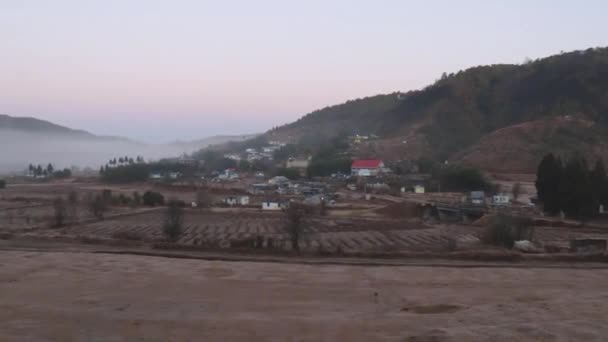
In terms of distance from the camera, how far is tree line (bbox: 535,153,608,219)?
33.8m

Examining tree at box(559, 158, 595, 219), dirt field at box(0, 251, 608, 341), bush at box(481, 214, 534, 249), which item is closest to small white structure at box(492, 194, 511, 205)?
tree at box(559, 158, 595, 219)

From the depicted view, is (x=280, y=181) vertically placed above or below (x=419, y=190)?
above

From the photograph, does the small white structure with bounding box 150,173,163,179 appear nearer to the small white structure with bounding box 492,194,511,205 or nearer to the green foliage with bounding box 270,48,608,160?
the green foliage with bounding box 270,48,608,160

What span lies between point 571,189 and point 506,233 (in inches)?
611

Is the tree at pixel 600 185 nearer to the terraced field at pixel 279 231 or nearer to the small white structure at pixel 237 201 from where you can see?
the terraced field at pixel 279 231

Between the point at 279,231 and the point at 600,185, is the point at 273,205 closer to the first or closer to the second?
the point at 279,231

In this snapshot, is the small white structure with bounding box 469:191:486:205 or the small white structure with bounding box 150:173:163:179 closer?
the small white structure with bounding box 469:191:486:205

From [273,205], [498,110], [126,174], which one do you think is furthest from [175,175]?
[498,110]

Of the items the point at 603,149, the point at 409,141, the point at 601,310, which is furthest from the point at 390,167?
the point at 601,310

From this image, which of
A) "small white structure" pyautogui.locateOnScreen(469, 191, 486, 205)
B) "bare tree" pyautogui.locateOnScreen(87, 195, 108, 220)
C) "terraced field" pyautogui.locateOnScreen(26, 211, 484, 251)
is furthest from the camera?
"small white structure" pyautogui.locateOnScreen(469, 191, 486, 205)

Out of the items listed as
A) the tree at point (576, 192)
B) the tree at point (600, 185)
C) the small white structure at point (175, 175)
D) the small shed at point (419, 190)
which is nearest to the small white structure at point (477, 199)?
the tree at point (576, 192)

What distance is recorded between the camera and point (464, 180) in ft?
173

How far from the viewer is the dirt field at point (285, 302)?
26.6ft

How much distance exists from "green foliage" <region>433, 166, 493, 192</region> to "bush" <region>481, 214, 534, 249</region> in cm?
2933
